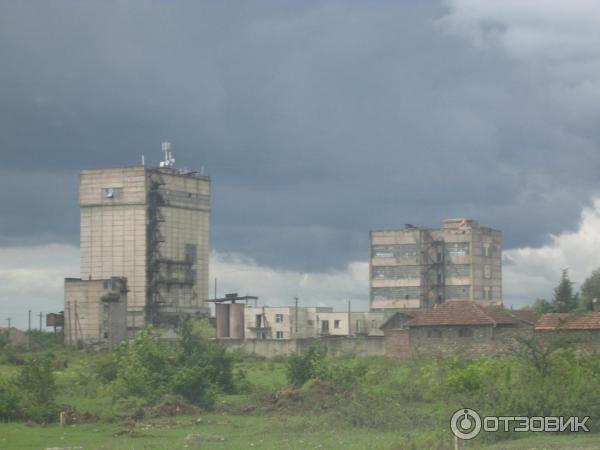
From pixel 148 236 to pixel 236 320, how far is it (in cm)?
1258

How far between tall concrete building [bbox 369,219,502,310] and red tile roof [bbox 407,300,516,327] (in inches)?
2605

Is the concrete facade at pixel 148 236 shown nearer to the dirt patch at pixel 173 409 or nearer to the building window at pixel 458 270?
the building window at pixel 458 270

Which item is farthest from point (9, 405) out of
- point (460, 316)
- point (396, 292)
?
point (396, 292)

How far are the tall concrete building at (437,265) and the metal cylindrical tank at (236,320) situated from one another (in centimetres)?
2880

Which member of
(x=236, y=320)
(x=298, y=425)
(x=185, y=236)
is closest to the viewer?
(x=298, y=425)

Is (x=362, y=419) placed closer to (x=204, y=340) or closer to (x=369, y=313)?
(x=204, y=340)

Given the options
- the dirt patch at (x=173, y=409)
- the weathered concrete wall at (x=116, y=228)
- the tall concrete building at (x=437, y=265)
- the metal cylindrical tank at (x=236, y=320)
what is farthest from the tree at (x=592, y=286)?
the dirt patch at (x=173, y=409)

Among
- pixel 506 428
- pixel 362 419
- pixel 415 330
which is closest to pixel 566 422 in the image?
pixel 506 428

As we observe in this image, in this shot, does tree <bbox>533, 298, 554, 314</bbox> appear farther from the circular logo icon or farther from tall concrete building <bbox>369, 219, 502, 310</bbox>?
the circular logo icon

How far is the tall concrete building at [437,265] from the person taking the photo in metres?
137

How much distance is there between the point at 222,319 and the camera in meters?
115

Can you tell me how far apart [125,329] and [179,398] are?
66104 millimetres

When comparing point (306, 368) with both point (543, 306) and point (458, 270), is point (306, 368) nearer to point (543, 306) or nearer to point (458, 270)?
point (543, 306)

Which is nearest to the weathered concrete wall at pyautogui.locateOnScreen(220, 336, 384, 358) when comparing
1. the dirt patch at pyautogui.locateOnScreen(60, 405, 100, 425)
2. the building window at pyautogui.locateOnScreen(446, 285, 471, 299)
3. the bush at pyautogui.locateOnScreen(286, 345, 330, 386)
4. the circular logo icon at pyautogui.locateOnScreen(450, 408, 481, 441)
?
A: the bush at pyautogui.locateOnScreen(286, 345, 330, 386)
